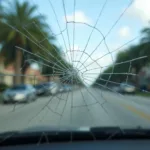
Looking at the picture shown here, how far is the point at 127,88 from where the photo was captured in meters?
4.07

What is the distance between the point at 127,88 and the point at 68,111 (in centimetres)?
70

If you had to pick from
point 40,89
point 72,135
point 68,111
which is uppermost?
point 40,89

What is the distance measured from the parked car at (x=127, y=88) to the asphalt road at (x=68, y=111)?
0.23ft

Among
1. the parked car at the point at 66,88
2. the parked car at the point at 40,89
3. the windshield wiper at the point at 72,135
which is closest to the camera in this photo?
the windshield wiper at the point at 72,135

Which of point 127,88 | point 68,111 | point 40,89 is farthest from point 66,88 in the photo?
point 127,88

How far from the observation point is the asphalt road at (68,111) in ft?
13.4

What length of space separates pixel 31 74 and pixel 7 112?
3.33 ft

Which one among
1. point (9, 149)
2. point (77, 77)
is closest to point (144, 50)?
point (77, 77)

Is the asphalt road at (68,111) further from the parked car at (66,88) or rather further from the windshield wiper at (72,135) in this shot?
the windshield wiper at (72,135)

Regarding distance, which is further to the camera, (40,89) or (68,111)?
(40,89)

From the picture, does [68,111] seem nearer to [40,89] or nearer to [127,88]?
[40,89]

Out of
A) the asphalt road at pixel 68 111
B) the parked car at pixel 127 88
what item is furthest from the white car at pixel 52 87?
the parked car at pixel 127 88

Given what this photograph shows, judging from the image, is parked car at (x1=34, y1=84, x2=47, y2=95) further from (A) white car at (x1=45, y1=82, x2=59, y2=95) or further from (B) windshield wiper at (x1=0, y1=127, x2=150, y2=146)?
(B) windshield wiper at (x1=0, y1=127, x2=150, y2=146)

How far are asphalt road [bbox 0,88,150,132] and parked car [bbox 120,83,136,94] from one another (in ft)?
0.23
